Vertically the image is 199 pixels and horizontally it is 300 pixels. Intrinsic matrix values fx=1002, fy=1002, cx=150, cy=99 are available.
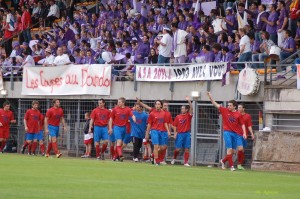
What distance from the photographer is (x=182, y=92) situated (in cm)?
3306

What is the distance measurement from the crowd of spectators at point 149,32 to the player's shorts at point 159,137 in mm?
2840

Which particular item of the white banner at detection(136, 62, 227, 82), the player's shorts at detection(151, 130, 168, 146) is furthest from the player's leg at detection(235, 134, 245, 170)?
the player's shorts at detection(151, 130, 168, 146)

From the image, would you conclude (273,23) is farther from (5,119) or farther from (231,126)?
(5,119)

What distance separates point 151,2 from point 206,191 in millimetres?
21846

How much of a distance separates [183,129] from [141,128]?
6.23 ft

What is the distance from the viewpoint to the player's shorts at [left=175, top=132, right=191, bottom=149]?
3178cm

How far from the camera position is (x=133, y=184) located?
61.9ft

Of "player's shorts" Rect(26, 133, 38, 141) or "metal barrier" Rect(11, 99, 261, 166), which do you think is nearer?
"metal barrier" Rect(11, 99, 261, 166)

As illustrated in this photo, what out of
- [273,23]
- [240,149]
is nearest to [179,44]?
[273,23]

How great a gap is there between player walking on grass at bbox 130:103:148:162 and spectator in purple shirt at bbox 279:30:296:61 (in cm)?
→ 547

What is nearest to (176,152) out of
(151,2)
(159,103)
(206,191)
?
(159,103)

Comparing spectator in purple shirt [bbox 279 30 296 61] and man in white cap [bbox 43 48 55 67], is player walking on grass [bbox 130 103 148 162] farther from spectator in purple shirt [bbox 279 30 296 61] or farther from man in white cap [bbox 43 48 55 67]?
man in white cap [bbox 43 48 55 67]

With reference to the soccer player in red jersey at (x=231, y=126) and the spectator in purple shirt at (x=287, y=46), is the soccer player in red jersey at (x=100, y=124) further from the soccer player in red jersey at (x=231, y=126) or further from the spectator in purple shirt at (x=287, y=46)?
the spectator in purple shirt at (x=287, y=46)

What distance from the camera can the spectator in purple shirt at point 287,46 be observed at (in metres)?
30.0
